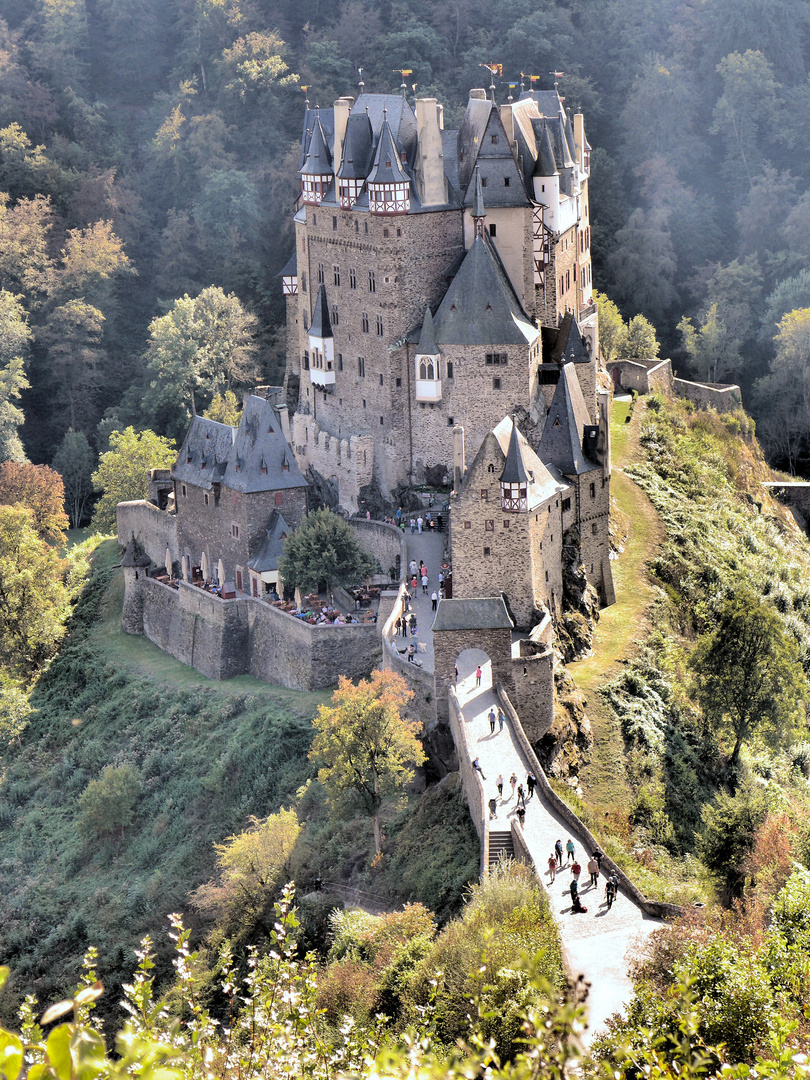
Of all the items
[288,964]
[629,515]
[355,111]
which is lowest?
[288,964]

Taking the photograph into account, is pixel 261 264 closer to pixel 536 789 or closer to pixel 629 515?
pixel 629 515

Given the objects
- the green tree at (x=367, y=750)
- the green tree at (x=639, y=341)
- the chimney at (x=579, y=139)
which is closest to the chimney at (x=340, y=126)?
the chimney at (x=579, y=139)

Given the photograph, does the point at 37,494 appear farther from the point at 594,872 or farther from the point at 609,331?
the point at 594,872

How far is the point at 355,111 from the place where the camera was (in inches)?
2303

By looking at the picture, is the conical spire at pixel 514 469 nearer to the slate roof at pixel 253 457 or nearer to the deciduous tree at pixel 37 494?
the slate roof at pixel 253 457

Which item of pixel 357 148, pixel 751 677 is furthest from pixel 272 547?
pixel 751 677

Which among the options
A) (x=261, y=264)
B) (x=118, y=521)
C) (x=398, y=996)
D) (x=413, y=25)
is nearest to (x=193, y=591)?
(x=118, y=521)

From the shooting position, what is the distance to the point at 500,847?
1383 inches

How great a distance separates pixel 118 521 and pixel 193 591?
10.0 meters

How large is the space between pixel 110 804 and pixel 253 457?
1438cm

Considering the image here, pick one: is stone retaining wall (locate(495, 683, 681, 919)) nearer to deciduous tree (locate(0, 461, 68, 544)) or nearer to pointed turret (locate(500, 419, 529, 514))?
pointed turret (locate(500, 419, 529, 514))

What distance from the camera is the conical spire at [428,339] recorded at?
55312 mm

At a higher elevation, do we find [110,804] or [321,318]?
[321,318]

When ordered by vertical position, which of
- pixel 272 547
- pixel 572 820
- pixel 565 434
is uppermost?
pixel 565 434
